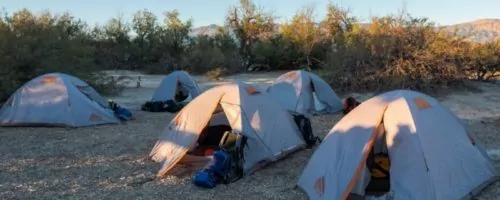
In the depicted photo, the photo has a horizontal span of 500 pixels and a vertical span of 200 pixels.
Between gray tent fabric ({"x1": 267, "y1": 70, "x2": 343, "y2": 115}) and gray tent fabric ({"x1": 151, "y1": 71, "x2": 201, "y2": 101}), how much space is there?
9.17 ft

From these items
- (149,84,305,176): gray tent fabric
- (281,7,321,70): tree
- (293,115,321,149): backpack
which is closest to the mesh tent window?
(149,84,305,176): gray tent fabric

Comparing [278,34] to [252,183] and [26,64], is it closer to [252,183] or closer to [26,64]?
[26,64]

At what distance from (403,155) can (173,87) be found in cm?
965

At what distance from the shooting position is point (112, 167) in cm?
744

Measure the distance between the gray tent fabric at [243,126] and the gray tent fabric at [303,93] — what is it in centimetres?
456

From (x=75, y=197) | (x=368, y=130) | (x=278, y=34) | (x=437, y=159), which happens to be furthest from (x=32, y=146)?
(x=278, y=34)

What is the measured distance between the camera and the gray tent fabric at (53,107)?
429 inches

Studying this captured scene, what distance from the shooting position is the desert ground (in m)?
6.14

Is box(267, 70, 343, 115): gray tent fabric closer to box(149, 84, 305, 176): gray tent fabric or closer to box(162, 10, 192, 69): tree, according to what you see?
box(149, 84, 305, 176): gray tent fabric

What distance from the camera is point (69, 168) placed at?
293 inches

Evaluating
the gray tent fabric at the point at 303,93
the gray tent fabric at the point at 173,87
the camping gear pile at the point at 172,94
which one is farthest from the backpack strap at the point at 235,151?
the gray tent fabric at the point at 173,87

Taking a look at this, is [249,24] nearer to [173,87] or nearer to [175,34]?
[175,34]

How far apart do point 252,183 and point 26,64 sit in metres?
10.8

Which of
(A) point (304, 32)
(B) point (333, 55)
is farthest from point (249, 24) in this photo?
(B) point (333, 55)
